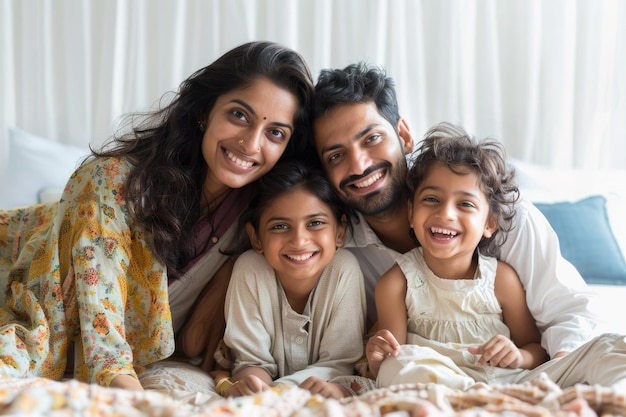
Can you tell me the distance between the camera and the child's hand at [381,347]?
1616 millimetres

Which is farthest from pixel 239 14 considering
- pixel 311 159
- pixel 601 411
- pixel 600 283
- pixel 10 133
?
pixel 601 411

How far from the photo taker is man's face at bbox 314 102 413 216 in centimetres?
191

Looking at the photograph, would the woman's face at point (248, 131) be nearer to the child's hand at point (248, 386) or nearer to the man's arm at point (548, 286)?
the child's hand at point (248, 386)

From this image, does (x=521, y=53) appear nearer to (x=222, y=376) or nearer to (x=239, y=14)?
(x=239, y=14)

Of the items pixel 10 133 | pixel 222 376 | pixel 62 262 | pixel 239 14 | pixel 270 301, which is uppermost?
pixel 239 14

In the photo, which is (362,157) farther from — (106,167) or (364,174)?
(106,167)

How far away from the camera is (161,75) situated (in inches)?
128

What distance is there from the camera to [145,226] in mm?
→ 1848

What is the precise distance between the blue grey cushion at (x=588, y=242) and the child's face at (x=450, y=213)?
934 millimetres

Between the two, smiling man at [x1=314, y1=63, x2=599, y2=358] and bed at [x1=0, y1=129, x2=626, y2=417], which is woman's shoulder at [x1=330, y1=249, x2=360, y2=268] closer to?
smiling man at [x1=314, y1=63, x2=599, y2=358]

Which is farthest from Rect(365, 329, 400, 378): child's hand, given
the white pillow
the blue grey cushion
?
the white pillow

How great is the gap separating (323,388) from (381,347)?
171mm

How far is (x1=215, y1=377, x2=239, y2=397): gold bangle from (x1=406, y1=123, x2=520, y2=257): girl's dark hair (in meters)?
0.70

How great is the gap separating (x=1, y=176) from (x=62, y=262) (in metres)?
1.94
